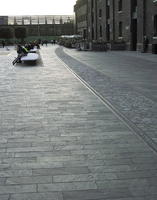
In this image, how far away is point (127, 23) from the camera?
46.8m

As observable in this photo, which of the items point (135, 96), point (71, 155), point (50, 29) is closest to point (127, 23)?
point (135, 96)

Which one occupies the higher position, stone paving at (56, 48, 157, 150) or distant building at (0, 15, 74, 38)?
distant building at (0, 15, 74, 38)

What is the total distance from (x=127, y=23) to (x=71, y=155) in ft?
138

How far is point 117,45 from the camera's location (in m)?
48.2

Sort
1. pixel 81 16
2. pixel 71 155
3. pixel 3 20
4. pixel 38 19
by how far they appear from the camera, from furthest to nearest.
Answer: pixel 38 19 → pixel 3 20 → pixel 81 16 → pixel 71 155

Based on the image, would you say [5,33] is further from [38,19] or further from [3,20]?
[38,19]

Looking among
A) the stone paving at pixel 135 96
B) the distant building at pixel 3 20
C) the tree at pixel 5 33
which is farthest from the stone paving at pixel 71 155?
the distant building at pixel 3 20

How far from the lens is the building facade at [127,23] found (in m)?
38.4

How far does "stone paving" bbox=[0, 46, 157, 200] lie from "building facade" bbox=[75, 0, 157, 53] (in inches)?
1133

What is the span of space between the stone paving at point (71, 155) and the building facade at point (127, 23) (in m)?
28.8

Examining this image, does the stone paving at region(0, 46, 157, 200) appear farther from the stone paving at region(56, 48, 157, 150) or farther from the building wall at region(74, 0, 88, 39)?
the building wall at region(74, 0, 88, 39)

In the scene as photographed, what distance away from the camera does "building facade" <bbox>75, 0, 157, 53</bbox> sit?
38438 mm

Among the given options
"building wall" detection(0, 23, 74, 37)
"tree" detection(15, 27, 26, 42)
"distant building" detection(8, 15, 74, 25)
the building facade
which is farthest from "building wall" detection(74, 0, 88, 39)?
the building facade

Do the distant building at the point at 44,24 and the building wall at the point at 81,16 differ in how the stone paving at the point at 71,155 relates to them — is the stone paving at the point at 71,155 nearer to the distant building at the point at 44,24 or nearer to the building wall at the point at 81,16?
the building wall at the point at 81,16
